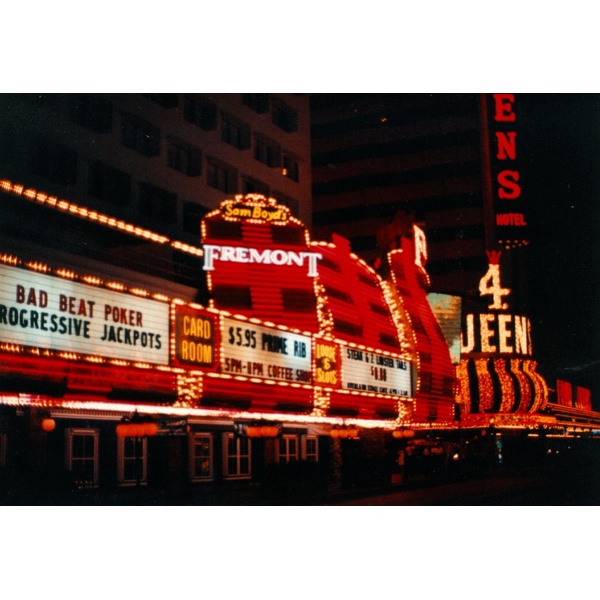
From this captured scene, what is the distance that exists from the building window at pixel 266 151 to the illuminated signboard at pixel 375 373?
45.6 feet

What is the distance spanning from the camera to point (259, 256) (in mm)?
22656

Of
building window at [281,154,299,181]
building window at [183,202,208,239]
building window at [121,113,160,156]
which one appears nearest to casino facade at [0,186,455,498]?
building window at [121,113,160,156]

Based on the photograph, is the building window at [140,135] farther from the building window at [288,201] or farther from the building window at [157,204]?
the building window at [288,201]

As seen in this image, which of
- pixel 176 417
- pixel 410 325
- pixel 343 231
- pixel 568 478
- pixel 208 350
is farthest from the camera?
pixel 343 231

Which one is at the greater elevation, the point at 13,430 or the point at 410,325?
the point at 410,325

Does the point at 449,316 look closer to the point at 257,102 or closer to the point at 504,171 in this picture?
the point at 504,171

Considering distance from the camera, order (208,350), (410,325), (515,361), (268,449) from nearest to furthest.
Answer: (208,350)
(410,325)
(268,449)
(515,361)

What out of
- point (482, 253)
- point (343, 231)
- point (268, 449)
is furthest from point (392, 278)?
point (482, 253)

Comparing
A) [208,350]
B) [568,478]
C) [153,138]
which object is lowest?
[568,478]

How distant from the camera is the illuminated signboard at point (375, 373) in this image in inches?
944

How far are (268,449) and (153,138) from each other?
11461 mm

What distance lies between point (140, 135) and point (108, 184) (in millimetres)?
2664

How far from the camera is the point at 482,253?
59.2 metres

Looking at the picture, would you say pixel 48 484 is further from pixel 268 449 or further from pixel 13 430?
pixel 268 449
